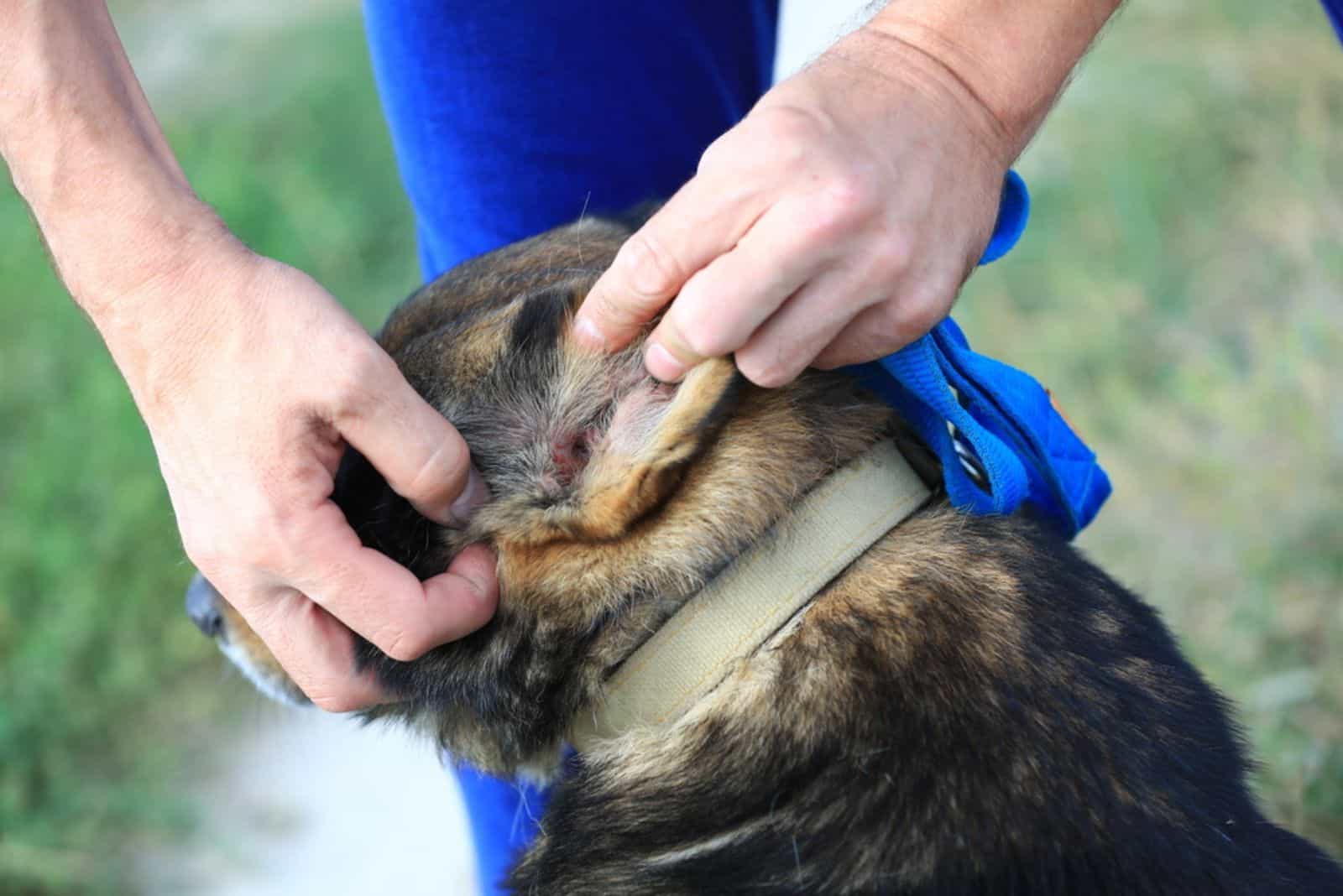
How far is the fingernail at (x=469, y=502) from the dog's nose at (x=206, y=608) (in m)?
0.77

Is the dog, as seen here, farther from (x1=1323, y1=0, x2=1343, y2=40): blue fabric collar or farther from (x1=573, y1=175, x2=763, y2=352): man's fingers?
(x1=1323, y1=0, x2=1343, y2=40): blue fabric collar

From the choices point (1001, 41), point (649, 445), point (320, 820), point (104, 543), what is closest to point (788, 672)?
point (649, 445)

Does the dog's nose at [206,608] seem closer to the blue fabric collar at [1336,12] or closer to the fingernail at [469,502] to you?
the fingernail at [469,502]

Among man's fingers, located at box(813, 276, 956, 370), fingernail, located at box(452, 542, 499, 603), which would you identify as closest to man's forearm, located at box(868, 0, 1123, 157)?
man's fingers, located at box(813, 276, 956, 370)

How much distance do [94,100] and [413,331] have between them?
56 cm

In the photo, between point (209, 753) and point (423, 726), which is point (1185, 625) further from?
point (209, 753)

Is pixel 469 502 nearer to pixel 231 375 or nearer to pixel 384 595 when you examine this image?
pixel 384 595

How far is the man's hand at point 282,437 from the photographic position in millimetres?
1560

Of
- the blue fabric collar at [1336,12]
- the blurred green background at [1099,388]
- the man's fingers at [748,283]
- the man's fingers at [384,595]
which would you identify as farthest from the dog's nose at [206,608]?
the blue fabric collar at [1336,12]

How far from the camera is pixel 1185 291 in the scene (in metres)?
4.95

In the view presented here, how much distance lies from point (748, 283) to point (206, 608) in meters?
1.42

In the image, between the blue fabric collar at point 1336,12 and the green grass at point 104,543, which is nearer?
the blue fabric collar at point 1336,12

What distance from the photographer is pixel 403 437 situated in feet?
5.22

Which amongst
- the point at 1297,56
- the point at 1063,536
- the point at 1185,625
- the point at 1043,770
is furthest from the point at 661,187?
the point at 1297,56
